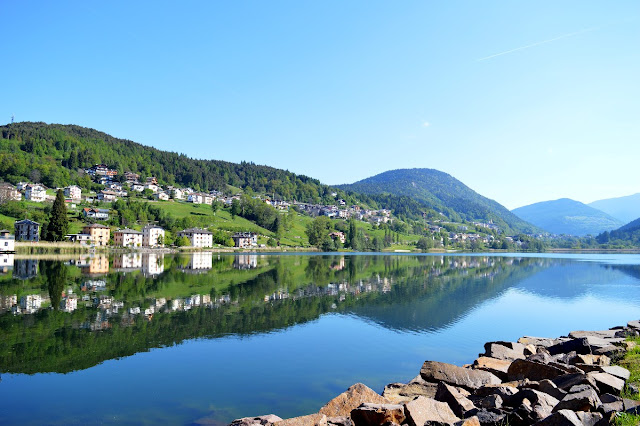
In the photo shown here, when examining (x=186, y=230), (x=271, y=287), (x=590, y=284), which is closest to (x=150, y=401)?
(x=271, y=287)

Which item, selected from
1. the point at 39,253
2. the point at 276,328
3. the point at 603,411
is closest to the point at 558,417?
the point at 603,411

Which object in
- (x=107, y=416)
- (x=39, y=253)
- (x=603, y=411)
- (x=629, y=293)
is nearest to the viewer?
(x=603, y=411)

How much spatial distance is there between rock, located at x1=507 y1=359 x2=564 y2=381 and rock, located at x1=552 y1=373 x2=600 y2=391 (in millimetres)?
729

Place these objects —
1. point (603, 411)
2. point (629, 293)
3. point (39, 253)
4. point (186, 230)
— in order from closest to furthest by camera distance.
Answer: point (603, 411) → point (629, 293) → point (39, 253) → point (186, 230)

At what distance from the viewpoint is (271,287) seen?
4831 cm

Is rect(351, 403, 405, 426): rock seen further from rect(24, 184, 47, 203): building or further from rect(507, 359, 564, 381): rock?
rect(24, 184, 47, 203): building

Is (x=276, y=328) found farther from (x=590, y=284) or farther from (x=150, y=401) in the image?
(x=590, y=284)

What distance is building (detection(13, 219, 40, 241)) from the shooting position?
114119 millimetres

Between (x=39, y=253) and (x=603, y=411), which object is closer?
(x=603, y=411)

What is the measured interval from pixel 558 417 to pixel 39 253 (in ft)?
364

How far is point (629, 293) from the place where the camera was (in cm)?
5156

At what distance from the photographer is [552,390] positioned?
1146 centimetres

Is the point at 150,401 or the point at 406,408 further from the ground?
the point at 406,408

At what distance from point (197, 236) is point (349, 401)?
15614 centimetres
